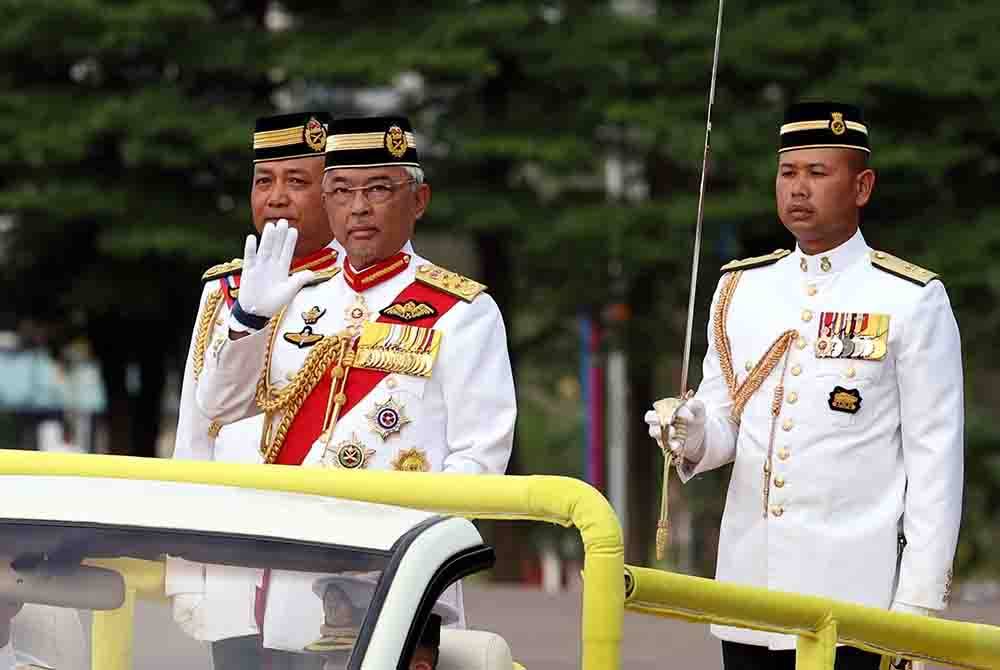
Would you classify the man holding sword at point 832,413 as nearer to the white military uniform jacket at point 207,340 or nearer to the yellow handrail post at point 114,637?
the white military uniform jacket at point 207,340

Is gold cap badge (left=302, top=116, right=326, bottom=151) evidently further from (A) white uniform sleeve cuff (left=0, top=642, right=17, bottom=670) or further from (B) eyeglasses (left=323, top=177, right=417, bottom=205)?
(A) white uniform sleeve cuff (left=0, top=642, right=17, bottom=670)

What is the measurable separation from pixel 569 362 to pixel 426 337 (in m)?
17.2

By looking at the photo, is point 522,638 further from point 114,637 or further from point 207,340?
point 207,340

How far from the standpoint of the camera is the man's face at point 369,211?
199 inches

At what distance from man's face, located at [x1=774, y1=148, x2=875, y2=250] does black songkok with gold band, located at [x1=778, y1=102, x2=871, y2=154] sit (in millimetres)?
24

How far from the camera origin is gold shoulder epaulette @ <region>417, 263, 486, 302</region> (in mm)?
5062

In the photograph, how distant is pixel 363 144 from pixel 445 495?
1.79 metres

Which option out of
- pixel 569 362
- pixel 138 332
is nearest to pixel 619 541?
pixel 138 332

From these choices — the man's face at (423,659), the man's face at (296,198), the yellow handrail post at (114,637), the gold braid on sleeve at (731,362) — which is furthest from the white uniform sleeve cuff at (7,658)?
the gold braid on sleeve at (731,362)

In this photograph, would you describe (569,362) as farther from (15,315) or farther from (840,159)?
(840,159)

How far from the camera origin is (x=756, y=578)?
16.6 ft

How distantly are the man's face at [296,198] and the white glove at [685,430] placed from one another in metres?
1.00

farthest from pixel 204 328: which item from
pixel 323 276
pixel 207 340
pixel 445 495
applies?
pixel 445 495

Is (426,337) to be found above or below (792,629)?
above
